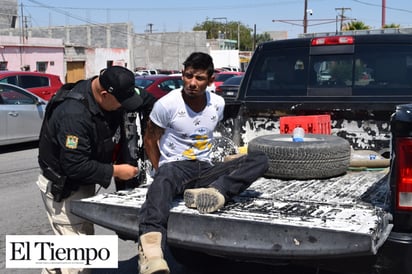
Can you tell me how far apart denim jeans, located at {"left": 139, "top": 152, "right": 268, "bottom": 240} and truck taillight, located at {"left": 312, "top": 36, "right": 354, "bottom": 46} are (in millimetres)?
2037

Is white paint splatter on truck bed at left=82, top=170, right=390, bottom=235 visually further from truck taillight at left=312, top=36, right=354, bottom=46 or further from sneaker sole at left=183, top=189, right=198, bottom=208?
truck taillight at left=312, top=36, right=354, bottom=46

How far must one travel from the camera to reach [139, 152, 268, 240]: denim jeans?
3193mm

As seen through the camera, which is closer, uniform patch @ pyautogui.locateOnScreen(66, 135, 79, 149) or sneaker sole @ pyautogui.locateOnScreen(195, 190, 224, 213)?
sneaker sole @ pyautogui.locateOnScreen(195, 190, 224, 213)

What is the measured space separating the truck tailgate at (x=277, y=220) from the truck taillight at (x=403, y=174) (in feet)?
0.38

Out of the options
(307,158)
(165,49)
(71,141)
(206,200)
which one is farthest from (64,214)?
(165,49)

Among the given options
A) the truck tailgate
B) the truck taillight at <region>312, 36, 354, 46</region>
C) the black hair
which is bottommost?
Answer: the truck tailgate

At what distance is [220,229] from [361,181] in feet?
Answer: 4.51

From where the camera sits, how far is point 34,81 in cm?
1502

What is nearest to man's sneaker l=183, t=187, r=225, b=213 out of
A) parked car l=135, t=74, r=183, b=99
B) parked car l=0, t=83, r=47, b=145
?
parked car l=0, t=83, r=47, b=145

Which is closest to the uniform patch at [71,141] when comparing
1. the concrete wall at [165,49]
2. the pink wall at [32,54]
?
the pink wall at [32,54]

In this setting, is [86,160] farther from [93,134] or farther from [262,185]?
[262,185]

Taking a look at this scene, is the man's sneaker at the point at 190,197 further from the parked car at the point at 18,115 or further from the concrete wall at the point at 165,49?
the concrete wall at the point at 165,49

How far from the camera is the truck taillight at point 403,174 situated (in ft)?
9.55

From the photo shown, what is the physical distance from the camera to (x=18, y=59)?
34031 millimetres
